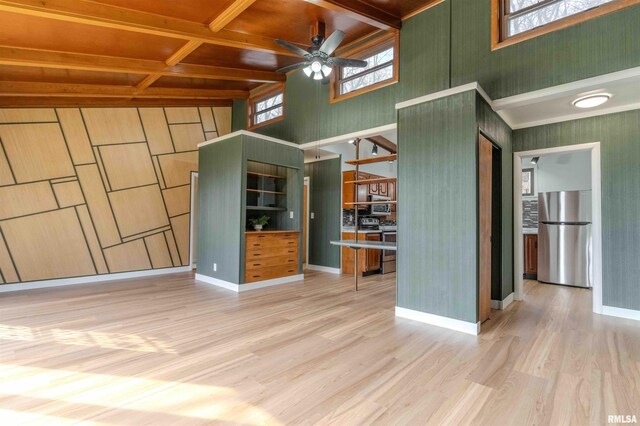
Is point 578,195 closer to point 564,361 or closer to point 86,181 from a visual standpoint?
point 564,361

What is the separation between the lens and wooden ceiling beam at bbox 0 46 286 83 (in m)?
3.76

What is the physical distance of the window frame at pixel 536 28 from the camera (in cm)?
289

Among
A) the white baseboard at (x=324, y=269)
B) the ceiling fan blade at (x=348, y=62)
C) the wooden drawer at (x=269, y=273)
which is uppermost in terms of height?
the ceiling fan blade at (x=348, y=62)

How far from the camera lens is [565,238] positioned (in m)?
5.58

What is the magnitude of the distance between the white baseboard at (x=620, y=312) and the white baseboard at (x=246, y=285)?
439cm

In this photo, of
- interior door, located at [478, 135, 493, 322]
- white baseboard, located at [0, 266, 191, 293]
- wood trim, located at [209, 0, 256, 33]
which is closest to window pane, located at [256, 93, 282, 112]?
wood trim, located at [209, 0, 256, 33]

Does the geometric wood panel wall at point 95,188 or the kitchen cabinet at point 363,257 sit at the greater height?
the geometric wood panel wall at point 95,188

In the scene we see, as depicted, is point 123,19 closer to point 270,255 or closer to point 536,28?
point 270,255

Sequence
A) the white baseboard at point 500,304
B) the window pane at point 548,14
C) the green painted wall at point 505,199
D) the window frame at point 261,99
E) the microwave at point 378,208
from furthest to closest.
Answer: the microwave at point 378,208
the window frame at point 261,99
the white baseboard at point 500,304
the green painted wall at point 505,199
the window pane at point 548,14

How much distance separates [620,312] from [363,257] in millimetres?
3776

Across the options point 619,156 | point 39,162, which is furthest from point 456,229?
point 39,162

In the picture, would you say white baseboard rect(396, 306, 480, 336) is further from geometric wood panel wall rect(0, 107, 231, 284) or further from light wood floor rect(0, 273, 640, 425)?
geometric wood panel wall rect(0, 107, 231, 284)

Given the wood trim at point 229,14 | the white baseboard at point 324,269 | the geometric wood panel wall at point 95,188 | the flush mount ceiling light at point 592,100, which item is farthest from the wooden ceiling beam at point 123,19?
the white baseboard at point 324,269

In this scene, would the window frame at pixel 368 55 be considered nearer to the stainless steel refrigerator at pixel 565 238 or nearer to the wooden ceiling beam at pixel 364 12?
the wooden ceiling beam at pixel 364 12
